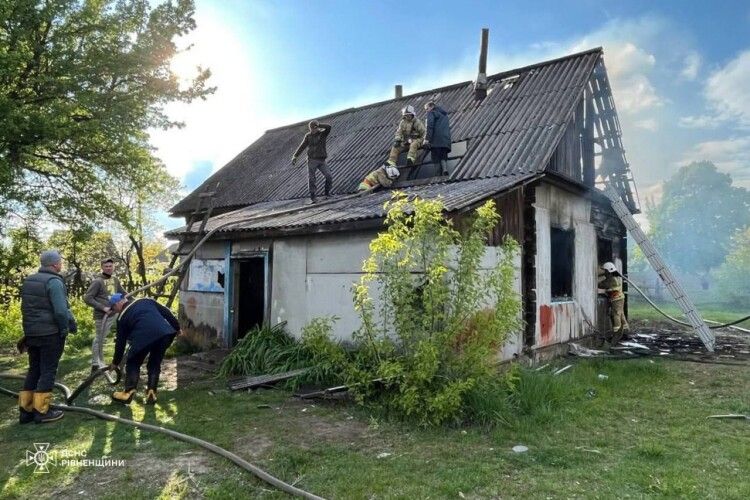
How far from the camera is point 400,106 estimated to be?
14273mm

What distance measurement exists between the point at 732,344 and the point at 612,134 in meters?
5.82

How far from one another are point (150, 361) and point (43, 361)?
1216mm

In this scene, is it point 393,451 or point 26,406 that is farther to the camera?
point 26,406

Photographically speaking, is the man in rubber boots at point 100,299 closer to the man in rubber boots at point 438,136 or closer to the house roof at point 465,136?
the house roof at point 465,136

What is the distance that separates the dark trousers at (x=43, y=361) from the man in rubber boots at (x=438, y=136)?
23.7 feet

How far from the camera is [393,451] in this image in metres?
4.41

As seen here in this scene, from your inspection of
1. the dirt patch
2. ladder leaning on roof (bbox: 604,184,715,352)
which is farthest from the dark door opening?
ladder leaning on roof (bbox: 604,184,715,352)

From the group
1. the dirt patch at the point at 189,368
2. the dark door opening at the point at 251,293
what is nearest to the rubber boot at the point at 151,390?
the dirt patch at the point at 189,368

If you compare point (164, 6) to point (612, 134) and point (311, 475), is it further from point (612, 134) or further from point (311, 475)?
point (612, 134)

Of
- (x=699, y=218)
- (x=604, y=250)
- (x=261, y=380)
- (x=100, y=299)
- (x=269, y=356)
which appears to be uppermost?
(x=699, y=218)

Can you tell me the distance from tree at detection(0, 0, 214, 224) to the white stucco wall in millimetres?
7956

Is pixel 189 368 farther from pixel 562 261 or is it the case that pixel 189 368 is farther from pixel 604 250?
pixel 604 250

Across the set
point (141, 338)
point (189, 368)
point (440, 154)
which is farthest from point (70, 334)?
point (440, 154)

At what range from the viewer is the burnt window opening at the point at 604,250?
11961mm
